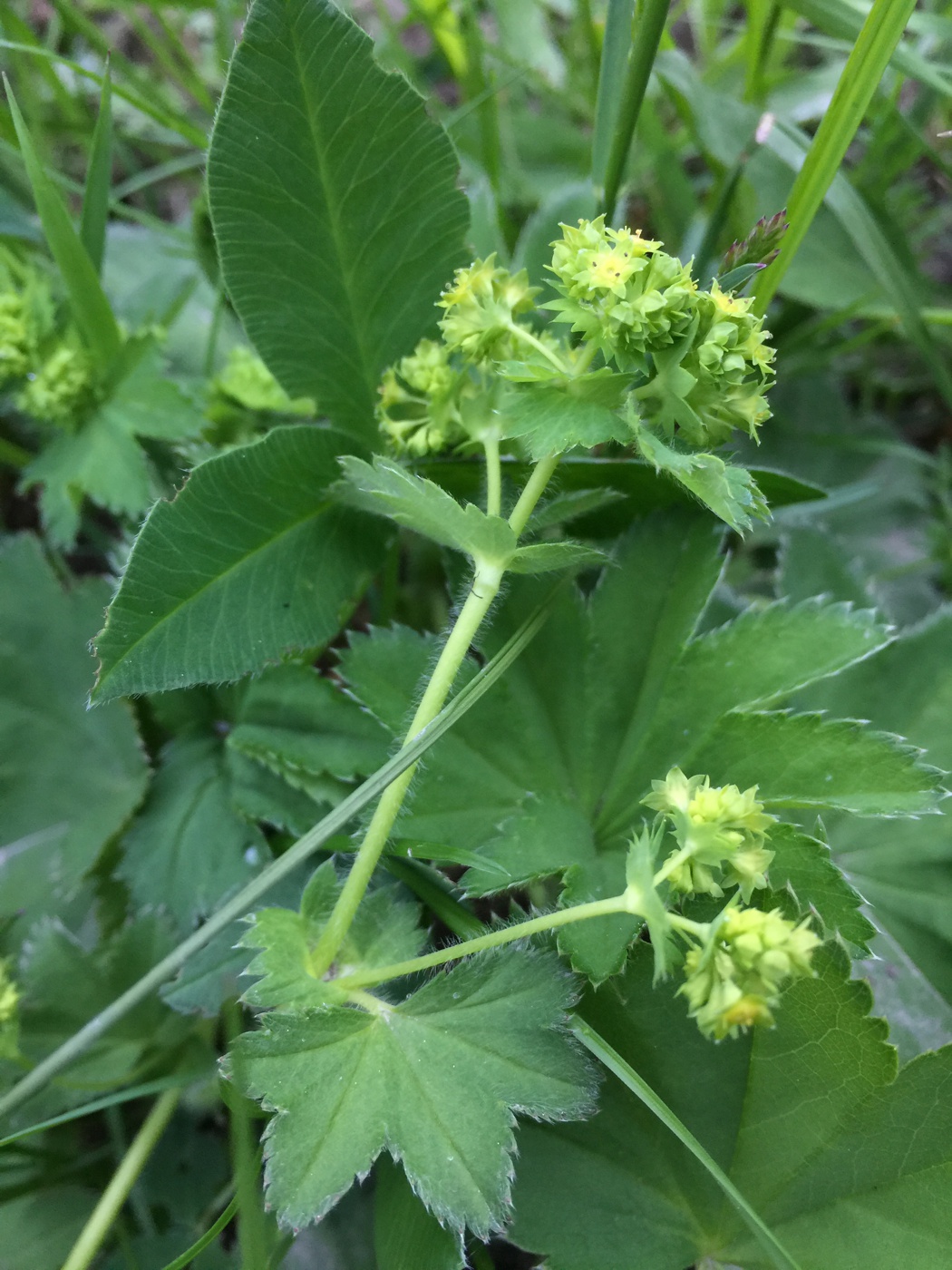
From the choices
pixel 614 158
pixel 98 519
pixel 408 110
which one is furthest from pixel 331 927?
pixel 98 519

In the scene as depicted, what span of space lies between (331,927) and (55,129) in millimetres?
1856

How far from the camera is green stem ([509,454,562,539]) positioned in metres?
0.95

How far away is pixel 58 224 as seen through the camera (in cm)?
124

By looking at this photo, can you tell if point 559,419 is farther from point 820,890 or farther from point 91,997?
point 91,997

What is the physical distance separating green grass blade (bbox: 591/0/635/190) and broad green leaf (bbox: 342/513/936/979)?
0.52 meters

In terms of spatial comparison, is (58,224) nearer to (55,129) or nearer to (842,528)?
(55,129)

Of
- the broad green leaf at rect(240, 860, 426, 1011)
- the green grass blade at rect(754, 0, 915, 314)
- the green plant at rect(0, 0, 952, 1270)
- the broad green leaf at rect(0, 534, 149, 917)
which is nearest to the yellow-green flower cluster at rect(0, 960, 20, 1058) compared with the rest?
the green plant at rect(0, 0, 952, 1270)

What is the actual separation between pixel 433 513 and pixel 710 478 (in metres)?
0.28

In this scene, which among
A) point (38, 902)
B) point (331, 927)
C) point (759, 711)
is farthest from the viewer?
point (38, 902)

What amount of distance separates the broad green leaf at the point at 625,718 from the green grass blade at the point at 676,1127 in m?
0.15

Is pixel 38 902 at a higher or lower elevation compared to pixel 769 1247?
higher

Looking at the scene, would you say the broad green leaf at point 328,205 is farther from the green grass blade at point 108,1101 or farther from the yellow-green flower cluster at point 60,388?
the green grass blade at point 108,1101

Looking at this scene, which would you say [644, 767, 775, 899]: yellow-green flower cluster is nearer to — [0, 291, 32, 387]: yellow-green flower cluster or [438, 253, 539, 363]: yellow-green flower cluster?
[438, 253, 539, 363]: yellow-green flower cluster

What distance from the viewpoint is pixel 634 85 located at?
1.15m
